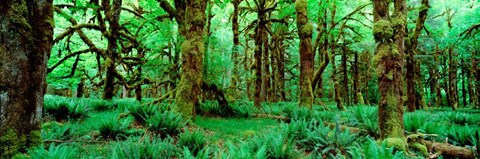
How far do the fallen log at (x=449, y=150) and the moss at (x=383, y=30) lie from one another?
205 centimetres

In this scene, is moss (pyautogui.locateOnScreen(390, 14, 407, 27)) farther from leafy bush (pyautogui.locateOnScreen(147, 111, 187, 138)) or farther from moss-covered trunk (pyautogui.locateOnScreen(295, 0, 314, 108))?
moss-covered trunk (pyautogui.locateOnScreen(295, 0, 314, 108))

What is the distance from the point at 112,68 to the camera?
1241 cm

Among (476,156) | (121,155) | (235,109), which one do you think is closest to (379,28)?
(476,156)

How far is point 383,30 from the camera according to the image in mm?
5266

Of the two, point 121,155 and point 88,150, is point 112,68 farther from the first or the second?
point 121,155

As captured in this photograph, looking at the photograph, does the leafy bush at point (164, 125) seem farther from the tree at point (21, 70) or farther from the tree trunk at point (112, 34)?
the tree trunk at point (112, 34)

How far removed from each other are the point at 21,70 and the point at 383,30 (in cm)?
552

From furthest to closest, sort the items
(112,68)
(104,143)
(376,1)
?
(112,68), (104,143), (376,1)

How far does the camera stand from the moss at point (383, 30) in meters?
5.25

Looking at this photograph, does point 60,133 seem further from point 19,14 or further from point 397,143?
point 397,143

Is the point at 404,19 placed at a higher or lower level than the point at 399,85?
higher

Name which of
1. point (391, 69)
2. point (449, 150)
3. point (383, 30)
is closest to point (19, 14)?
point (383, 30)

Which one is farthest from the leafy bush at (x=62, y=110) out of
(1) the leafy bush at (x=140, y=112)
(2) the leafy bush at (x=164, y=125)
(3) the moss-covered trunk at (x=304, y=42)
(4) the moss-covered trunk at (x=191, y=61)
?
(3) the moss-covered trunk at (x=304, y=42)

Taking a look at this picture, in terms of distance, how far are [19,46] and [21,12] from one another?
0.45m
